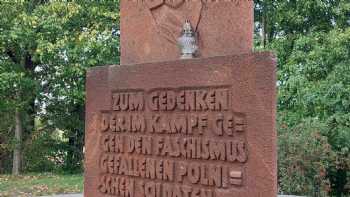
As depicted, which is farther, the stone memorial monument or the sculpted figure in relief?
the sculpted figure in relief

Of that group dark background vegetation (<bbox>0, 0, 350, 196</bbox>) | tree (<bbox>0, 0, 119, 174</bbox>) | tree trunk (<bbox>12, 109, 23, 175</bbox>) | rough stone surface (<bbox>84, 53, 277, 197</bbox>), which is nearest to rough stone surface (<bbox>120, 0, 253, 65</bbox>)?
rough stone surface (<bbox>84, 53, 277, 197</bbox>)

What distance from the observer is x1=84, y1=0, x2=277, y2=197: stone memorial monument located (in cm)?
346

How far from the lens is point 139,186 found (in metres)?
4.23

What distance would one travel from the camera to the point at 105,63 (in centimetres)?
1250

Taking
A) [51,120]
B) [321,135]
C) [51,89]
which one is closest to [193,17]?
[321,135]

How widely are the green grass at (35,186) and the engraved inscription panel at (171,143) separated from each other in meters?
5.65

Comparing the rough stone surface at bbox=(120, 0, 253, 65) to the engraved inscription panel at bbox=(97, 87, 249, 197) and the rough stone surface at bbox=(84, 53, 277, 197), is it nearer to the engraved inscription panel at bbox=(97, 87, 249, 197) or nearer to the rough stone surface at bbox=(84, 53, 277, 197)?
the rough stone surface at bbox=(84, 53, 277, 197)

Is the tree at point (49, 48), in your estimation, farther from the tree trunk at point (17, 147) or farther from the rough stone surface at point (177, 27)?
the rough stone surface at point (177, 27)

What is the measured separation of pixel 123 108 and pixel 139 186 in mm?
713

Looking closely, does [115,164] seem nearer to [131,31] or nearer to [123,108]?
[123,108]

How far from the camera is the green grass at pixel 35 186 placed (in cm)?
985

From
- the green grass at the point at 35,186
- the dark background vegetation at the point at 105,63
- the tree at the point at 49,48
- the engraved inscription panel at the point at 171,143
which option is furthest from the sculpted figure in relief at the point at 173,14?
the tree at the point at 49,48

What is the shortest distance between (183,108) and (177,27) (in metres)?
0.76

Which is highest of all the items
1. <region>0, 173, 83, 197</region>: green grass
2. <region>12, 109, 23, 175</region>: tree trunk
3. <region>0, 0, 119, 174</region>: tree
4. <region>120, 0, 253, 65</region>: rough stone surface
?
<region>0, 0, 119, 174</region>: tree
